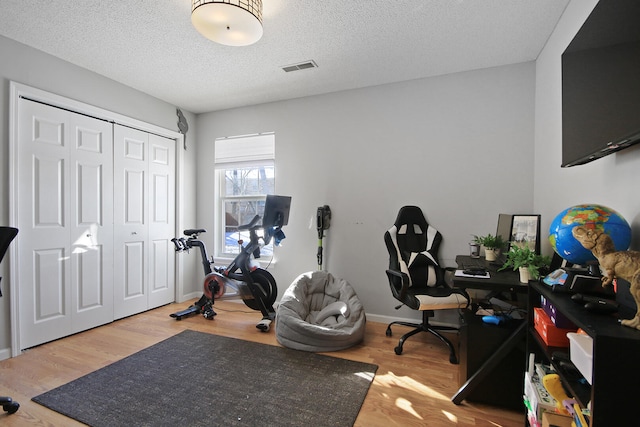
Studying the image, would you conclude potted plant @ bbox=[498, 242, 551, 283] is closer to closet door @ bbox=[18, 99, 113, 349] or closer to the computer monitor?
the computer monitor

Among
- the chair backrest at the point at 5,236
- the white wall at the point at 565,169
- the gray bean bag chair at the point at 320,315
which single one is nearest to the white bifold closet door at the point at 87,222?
the chair backrest at the point at 5,236

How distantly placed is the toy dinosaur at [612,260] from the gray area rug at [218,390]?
4.72ft

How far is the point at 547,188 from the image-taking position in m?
2.38

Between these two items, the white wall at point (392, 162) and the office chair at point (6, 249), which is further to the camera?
the white wall at point (392, 162)

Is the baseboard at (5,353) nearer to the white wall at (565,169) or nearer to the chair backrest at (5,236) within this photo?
the chair backrest at (5,236)

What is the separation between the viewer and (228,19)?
1718mm

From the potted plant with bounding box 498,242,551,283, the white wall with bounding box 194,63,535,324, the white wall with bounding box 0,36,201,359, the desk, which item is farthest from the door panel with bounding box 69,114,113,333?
the potted plant with bounding box 498,242,551,283

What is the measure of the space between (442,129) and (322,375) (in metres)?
2.56

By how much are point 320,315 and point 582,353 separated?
2.15m

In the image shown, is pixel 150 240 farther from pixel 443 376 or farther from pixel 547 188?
pixel 547 188

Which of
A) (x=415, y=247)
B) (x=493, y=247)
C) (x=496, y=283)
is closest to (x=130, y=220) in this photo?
(x=415, y=247)

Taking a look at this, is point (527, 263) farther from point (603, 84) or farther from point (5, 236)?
point (5, 236)

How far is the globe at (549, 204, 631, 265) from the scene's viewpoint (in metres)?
1.18

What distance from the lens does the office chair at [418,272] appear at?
2457mm
